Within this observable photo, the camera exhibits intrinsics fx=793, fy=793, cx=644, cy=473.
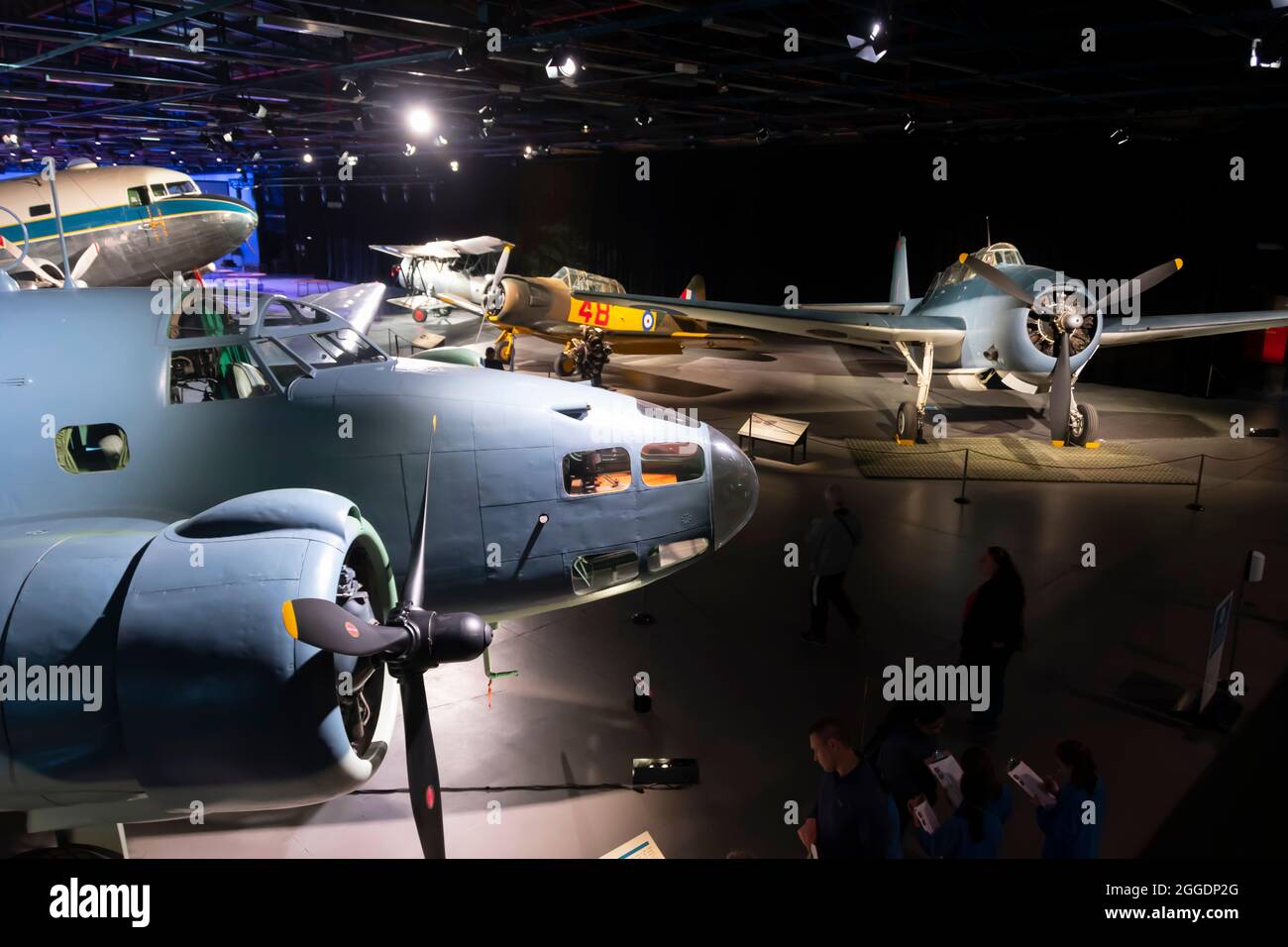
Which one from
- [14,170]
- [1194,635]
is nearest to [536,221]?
[14,170]

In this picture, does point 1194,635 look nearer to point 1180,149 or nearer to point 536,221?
point 1180,149

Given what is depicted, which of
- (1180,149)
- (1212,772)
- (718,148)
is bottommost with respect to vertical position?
(1212,772)

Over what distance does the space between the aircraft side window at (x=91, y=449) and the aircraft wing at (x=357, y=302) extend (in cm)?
647

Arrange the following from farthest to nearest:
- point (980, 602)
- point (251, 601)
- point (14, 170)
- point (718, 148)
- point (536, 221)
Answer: point (14, 170) < point (536, 221) < point (718, 148) < point (980, 602) < point (251, 601)

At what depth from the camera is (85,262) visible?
736 inches

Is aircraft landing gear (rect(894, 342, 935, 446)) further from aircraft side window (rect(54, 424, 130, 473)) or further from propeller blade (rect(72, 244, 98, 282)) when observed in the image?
propeller blade (rect(72, 244, 98, 282))

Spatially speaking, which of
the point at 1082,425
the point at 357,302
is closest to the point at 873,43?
the point at 357,302

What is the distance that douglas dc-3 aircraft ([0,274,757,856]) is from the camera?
4.01 metres

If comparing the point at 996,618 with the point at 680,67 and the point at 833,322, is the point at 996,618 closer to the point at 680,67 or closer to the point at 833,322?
the point at 833,322

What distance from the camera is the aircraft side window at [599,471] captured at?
6.39 m
